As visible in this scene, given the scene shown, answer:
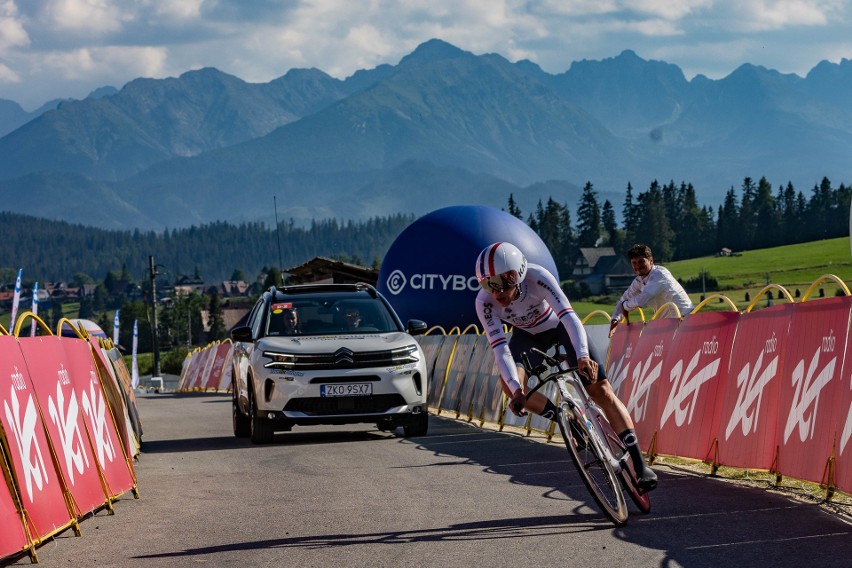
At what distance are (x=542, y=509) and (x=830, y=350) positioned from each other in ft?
7.08

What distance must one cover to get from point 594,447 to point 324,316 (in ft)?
27.0

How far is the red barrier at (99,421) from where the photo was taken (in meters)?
9.62

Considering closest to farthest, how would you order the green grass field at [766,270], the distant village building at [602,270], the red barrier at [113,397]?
1. the red barrier at [113,397]
2. the green grass field at [766,270]
3. the distant village building at [602,270]

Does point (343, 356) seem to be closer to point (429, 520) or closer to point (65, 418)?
point (65, 418)

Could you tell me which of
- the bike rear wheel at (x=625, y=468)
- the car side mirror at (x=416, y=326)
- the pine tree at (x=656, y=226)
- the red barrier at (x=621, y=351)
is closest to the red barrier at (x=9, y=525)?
the bike rear wheel at (x=625, y=468)

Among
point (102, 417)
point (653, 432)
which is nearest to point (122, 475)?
point (102, 417)

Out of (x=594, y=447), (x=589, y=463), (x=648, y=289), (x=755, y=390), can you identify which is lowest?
(x=589, y=463)

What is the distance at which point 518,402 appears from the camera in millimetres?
8117

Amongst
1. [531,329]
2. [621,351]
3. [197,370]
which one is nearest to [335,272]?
[197,370]

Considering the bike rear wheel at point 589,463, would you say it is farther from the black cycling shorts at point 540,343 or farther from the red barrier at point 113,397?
the red barrier at point 113,397

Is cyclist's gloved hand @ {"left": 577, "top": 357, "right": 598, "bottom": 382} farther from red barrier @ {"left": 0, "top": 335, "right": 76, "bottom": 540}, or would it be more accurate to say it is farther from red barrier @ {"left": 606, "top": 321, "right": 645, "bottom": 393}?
red barrier @ {"left": 606, "top": 321, "right": 645, "bottom": 393}

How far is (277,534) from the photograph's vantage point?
816 cm

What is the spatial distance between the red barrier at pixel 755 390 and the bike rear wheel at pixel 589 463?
1759 millimetres

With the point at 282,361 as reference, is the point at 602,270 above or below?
above
